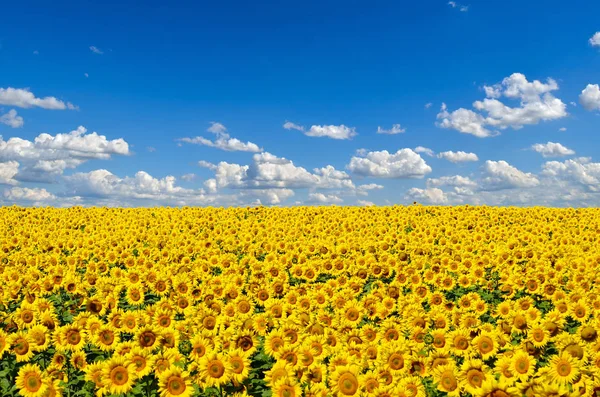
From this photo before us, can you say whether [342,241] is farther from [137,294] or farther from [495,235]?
[137,294]

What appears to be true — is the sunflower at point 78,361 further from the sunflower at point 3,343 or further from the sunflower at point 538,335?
the sunflower at point 538,335

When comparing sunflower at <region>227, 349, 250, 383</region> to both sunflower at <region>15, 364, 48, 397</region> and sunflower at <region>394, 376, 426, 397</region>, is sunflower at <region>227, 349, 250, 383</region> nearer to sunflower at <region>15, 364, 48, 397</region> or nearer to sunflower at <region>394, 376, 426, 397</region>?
sunflower at <region>394, 376, 426, 397</region>

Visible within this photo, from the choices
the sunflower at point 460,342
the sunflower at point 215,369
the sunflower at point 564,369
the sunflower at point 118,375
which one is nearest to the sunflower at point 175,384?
the sunflower at point 215,369

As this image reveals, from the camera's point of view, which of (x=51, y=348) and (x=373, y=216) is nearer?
(x=51, y=348)

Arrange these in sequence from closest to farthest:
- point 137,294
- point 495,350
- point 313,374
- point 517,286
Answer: point 313,374 < point 495,350 < point 137,294 < point 517,286

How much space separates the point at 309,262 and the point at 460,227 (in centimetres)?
1226

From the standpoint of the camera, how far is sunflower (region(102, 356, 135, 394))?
720 cm

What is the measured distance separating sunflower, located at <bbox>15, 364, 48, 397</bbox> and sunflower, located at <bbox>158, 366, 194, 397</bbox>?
1.99m

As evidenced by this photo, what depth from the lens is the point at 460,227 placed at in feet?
79.6

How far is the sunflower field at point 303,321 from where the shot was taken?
6.95 metres

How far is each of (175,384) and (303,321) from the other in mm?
2676

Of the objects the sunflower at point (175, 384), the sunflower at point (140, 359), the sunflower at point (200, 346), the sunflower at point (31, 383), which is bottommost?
the sunflower at point (31, 383)

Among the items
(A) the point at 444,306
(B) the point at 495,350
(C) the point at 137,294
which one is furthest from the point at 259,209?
(B) the point at 495,350

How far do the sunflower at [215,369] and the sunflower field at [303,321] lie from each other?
16 mm
